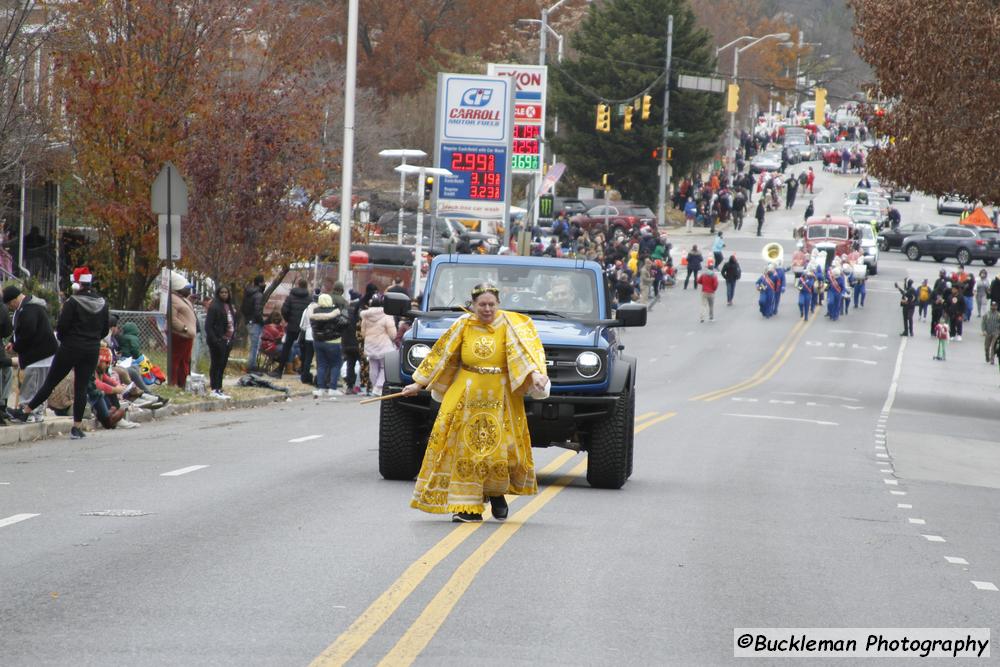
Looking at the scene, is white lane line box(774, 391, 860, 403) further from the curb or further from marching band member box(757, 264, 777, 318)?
marching band member box(757, 264, 777, 318)

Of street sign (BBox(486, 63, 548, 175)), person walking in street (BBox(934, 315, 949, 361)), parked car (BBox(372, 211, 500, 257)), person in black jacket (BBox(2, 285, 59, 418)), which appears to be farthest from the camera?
parked car (BBox(372, 211, 500, 257))

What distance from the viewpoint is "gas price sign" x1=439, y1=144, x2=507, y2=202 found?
4250cm

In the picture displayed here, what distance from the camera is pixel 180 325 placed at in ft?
75.6

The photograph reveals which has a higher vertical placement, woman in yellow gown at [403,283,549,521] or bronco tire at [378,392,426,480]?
woman in yellow gown at [403,283,549,521]

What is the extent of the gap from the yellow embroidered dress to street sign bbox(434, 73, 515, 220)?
3083 centimetres

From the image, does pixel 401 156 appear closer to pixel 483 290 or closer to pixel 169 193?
pixel 169 193

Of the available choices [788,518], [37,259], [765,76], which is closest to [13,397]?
[788,518]

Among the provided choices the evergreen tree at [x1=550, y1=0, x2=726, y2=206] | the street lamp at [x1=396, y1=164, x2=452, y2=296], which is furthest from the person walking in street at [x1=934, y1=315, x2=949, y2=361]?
the evergreen tree at [x1=550, y1=0, x2=726, y2=206]

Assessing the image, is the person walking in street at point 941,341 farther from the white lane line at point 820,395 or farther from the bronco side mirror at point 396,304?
the bronco side mirror at point 396,304

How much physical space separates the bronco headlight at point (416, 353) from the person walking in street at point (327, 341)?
1224 cm

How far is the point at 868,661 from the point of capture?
7559 millimetres

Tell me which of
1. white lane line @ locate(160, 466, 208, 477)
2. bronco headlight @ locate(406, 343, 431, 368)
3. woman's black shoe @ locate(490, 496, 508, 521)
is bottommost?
white lane line @ locate(160, 466, 208, 477)

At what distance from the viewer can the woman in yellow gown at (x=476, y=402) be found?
36.3 feet

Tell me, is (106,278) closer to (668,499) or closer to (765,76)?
(668,499)
